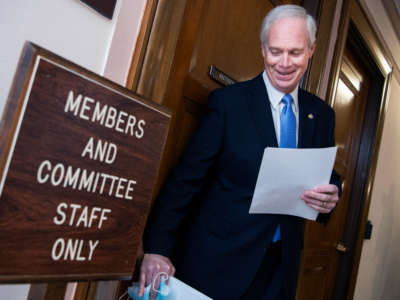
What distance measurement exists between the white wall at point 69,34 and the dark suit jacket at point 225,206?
323 mm

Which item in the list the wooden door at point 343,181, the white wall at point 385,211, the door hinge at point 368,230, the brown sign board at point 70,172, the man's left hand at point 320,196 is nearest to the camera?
the brown sign board at point 70,172

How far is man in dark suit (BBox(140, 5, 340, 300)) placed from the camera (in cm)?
110

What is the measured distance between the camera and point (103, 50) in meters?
0.94

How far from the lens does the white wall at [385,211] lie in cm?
322

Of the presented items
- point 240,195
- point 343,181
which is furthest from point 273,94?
point 343,181

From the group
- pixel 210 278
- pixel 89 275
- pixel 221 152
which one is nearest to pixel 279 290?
pixel 210 278

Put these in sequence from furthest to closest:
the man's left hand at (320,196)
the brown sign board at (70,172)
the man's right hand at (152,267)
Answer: the man's left hand at (320,196), the man's right hand at (152,267), the brown sign board at (70,172)

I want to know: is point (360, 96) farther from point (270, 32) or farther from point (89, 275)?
point (89, 275)

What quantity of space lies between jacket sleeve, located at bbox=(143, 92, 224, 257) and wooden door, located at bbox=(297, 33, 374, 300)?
1.35 meters

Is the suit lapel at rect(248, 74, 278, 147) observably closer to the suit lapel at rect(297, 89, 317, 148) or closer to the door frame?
the suit lapel at rect(297, 89, 317, 148)

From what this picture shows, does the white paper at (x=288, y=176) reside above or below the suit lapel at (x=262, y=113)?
below

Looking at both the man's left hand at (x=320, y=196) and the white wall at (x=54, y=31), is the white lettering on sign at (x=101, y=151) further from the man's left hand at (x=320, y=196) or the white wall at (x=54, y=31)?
the man's left hand at (x=320, y=196)

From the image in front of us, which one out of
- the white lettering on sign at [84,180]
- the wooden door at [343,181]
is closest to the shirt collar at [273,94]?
the white lettering on sign at [84,180]

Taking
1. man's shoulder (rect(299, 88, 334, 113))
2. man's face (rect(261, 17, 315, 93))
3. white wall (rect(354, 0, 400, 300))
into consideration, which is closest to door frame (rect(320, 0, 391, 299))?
white wall (rect(354, 0, 400, 300))
